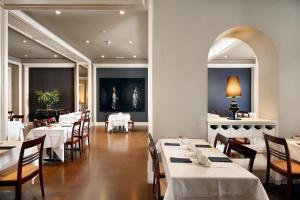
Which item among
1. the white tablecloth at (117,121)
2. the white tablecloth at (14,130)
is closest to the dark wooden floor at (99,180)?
the white tablecloth at (14,130)

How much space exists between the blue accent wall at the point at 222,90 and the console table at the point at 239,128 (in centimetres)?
818

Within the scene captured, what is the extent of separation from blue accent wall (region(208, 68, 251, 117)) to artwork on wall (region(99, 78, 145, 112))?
3553mm

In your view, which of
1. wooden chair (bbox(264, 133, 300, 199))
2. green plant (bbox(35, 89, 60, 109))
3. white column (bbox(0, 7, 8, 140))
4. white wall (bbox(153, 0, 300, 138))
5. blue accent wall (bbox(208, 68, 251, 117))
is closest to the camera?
wooden chair (bbox(264, 133, 300, 199))

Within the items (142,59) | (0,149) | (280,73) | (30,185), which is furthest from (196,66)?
(142,59)

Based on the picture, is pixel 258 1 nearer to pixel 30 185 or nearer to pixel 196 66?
pixel 196 66

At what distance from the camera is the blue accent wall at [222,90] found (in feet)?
39.6

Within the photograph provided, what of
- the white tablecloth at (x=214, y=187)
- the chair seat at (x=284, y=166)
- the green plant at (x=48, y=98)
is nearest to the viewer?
the white tablecloth at (x=214, y=187)

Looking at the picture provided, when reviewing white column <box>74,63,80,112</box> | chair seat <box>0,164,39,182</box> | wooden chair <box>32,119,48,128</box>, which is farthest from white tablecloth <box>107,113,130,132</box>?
chair seat <box>0,164,39,182</box>

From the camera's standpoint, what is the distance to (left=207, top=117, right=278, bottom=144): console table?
3.93 metres

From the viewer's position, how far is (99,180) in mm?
4121

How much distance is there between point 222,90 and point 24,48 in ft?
30.4

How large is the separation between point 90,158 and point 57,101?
296 inches

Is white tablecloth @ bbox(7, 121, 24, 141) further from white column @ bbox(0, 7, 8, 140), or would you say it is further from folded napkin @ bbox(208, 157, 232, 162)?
folded napkin @ bbox(208, 157, 232, 162)

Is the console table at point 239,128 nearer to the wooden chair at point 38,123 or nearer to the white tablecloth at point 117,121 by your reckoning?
the wooden chair at point 38,123
